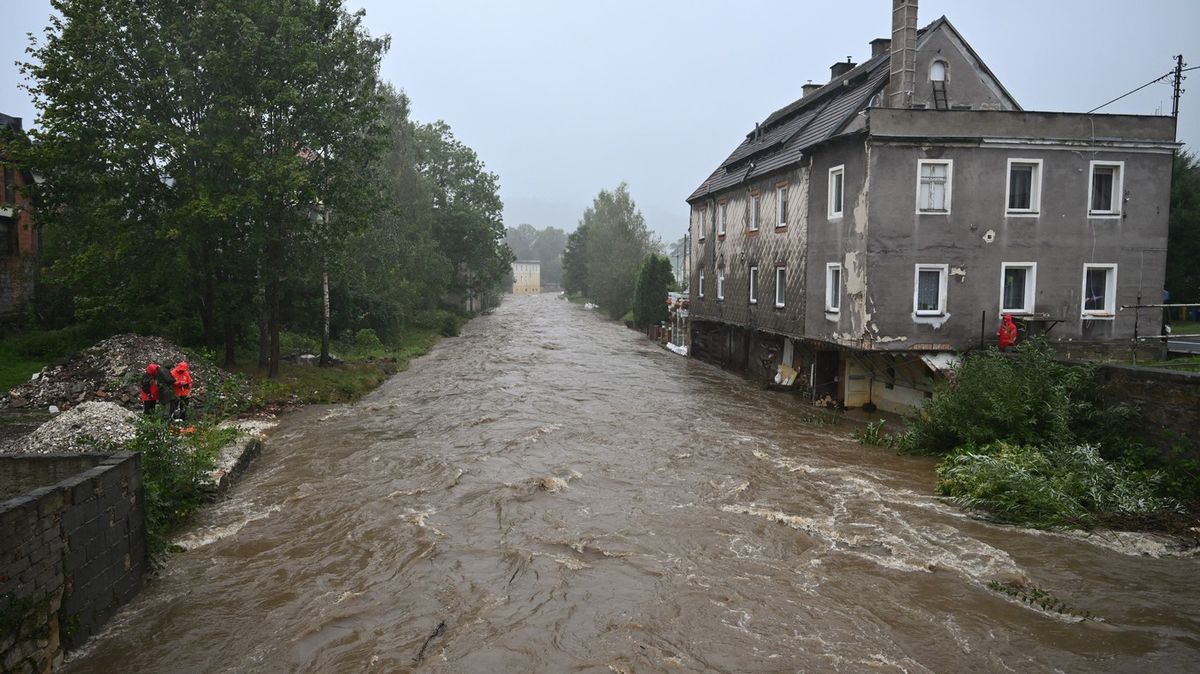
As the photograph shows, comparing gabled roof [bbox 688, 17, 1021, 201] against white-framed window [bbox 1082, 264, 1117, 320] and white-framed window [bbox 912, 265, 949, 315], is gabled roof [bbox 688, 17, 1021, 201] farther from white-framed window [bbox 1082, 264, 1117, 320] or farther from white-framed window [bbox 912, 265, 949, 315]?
white-framed window [bbox 1082, 264, 1117, 320]

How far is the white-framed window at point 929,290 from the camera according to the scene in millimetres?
18891

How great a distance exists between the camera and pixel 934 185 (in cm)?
1881

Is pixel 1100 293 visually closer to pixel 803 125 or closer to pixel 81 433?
pixel 803 125

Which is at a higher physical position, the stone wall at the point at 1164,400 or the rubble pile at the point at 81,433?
the stone wall at the point at 1164,400

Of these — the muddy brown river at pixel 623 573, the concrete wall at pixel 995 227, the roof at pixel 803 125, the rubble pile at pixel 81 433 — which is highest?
the roof at pixel 803 125

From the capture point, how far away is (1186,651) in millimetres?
7844

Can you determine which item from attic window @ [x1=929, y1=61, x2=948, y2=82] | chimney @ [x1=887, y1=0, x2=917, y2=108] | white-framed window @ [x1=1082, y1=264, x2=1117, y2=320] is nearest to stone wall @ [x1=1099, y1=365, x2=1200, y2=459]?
white-framed window @ [x1=1082, y1=264, x2=1117, y2=320]

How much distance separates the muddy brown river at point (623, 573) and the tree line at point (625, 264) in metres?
31.9

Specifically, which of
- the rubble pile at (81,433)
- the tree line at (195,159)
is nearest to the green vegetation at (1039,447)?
the rubble pile at (81,433)

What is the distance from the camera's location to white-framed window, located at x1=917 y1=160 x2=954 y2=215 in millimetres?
18672

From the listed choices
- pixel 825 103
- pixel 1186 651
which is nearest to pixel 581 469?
pixel 1186 651

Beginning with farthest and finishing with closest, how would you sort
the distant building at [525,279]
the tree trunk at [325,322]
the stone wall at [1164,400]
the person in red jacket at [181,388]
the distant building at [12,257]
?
1. the distant building at [525,279]
2. the tree trunk at [325,322]
3. the distant building at [12,257]
4. the person in red jacket at [181,388]
5. the stone wall at [1164,400]

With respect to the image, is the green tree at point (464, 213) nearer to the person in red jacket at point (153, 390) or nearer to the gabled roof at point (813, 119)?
the gabled roof at point (813, 119)

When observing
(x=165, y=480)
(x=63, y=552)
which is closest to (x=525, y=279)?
(x=165, y=480)
